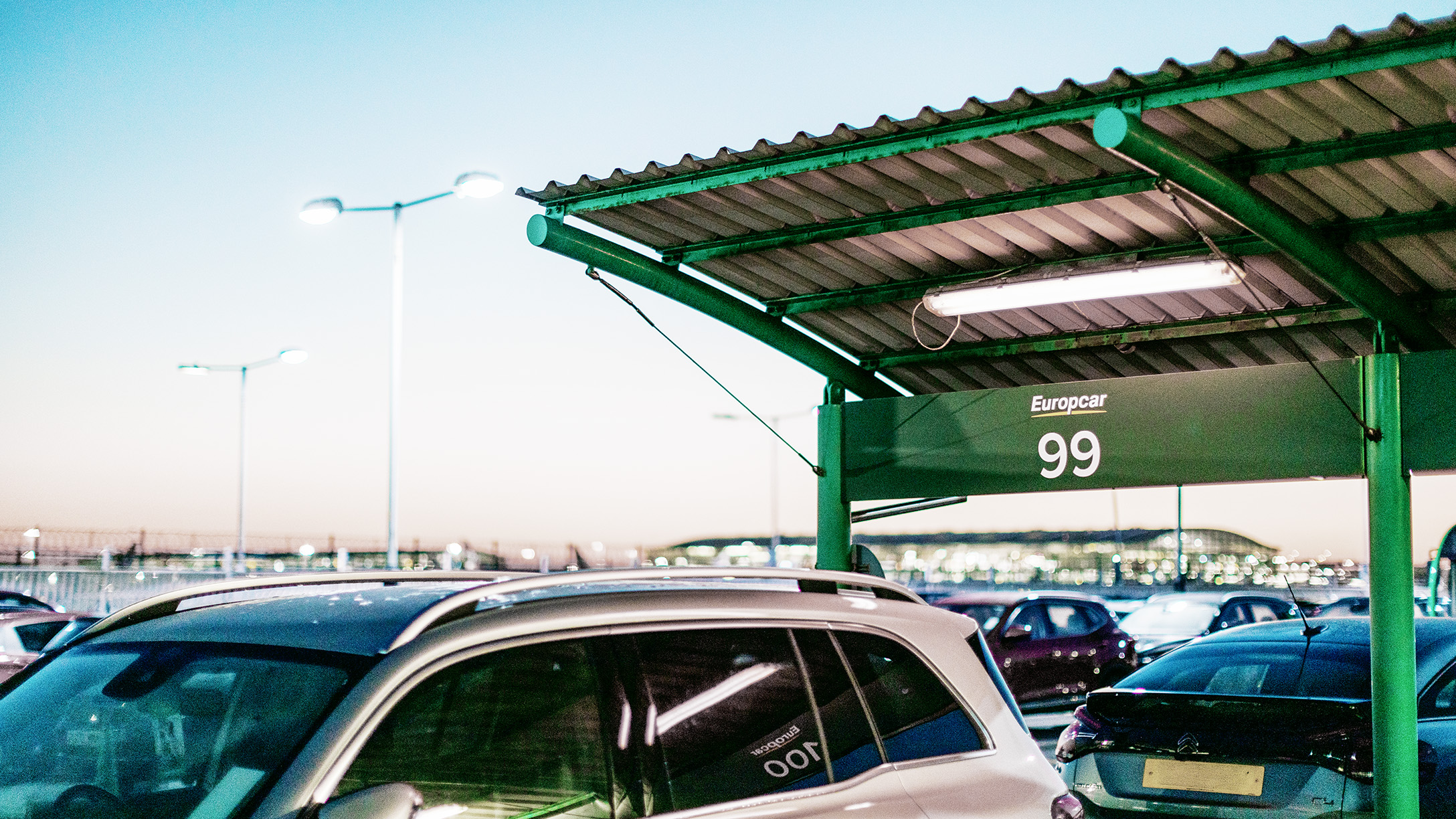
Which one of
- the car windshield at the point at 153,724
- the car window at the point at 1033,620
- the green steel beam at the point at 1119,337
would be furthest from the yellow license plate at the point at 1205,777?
the car window at the point at 1033,620

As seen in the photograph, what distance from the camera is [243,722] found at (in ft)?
10.5

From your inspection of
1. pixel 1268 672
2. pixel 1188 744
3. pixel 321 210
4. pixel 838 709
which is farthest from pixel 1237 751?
pixel 321 210

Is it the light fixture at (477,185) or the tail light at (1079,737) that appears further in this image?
the light fixture at (477,185)

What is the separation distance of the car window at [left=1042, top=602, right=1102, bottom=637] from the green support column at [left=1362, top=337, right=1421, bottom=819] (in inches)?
435

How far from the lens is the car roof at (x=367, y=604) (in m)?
3.20

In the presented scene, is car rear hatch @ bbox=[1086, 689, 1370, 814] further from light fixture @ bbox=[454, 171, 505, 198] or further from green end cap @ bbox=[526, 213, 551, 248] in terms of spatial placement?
light fixture @ bbox=[454, 171, 505, 198]

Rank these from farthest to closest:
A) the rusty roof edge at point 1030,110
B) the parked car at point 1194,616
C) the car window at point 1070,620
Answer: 1. the parked car at point 1194,616
2. the car window at point 1070,620
3. the rusty roof edge at point 1030,110

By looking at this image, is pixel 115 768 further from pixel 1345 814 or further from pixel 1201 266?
pixel 1201 266

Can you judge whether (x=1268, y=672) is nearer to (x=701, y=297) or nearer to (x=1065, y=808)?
(x=1065, y=808)

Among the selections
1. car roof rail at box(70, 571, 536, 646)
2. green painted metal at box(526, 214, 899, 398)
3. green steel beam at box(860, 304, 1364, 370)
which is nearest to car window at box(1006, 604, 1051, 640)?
green painted metal at box(526, 214, 899, 398)

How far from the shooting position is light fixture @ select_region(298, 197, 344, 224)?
20.2m

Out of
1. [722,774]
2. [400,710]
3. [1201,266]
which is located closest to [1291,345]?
[1201,266]

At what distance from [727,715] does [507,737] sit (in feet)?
2.12

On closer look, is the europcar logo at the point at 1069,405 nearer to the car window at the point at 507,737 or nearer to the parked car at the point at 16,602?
the car window at the point at 507,737
